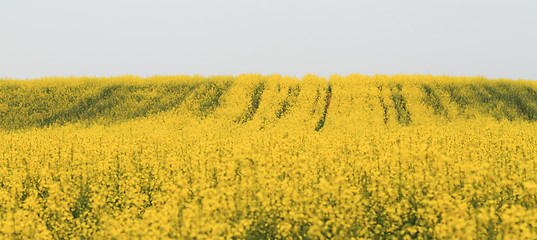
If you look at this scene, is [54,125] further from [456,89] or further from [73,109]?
[456,89]

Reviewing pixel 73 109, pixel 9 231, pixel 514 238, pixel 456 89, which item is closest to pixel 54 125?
pixel 73 109

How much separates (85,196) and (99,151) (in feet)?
14.0

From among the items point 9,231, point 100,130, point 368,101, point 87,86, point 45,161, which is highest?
point 87,86

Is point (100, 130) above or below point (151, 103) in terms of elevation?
below

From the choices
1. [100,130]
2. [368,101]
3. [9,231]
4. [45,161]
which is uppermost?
[368,101]

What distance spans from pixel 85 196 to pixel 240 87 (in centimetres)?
2266

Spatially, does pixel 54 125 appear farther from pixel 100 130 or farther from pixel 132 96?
pixel 132 96

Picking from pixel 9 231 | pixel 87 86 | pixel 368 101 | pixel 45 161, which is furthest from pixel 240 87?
pixel 9 231

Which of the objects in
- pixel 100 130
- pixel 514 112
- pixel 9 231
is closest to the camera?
pixel 9 231

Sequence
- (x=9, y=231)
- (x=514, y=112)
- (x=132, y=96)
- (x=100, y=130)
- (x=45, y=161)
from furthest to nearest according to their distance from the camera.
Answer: (x=132, y=96) → (x=514, y=112) → (x=100, y=130) → (x=45, y=161) → (x=9, y=231)

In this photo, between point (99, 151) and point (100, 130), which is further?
point (100, 130)

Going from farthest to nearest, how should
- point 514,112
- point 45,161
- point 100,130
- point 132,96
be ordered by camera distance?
1. point 132,96
2. point 514,112
3. point 100,130
4. point 45,161

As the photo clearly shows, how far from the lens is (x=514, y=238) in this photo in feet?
16.4

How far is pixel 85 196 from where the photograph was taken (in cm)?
1067
